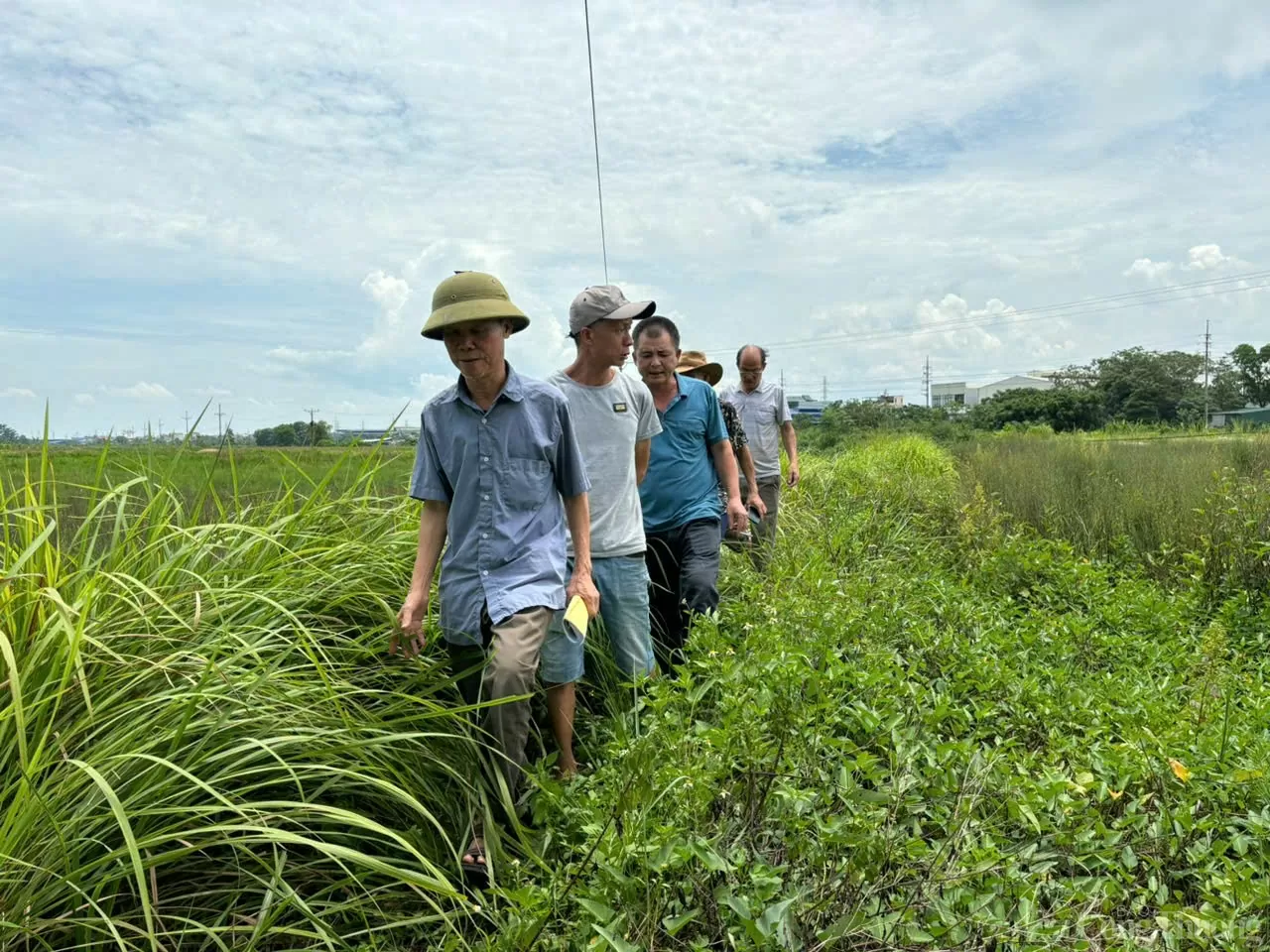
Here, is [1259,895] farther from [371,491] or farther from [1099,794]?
[371,491]

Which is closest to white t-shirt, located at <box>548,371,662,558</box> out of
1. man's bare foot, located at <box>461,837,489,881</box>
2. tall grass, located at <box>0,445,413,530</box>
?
tall grass, located at <box>0,445,413,530</box>

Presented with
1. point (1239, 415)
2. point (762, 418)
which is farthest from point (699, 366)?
point (1239, 415)

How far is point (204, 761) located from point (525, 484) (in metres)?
1.24

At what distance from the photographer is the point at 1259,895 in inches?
84.7

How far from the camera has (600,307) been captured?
351 cm

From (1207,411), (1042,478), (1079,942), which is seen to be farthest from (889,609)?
(1207,411)

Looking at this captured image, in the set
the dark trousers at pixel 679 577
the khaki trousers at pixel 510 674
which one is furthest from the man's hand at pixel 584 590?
the dark trousers at pixel 679 577

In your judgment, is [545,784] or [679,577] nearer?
[545,784]

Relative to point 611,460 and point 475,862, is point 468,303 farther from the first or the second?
point 475,862

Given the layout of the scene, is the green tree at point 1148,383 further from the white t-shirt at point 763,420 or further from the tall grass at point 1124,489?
the white t-shirt at point 763,420

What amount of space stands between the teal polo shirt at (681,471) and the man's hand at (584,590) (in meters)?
1.38

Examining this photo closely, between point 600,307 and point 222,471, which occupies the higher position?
point 600,307

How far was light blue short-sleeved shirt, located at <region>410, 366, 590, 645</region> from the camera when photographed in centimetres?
290

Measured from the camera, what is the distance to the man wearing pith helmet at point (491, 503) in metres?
2.83
